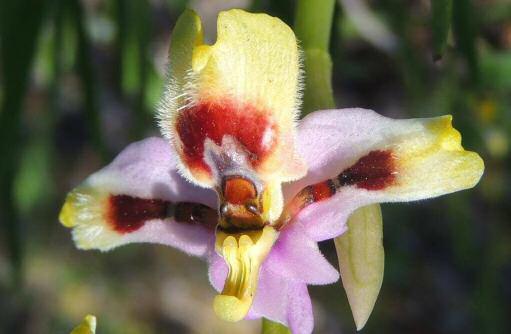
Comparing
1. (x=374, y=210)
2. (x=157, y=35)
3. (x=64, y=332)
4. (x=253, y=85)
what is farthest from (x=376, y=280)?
(x=157, y=35)

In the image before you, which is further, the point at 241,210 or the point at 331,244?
the point at 331,244

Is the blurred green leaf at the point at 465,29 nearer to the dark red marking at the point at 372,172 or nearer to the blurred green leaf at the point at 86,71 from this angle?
the dark red marking at the point at 372,172

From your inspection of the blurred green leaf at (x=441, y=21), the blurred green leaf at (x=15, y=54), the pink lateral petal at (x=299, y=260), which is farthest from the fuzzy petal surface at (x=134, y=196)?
the blurred green leaf at (x=15, y=54)

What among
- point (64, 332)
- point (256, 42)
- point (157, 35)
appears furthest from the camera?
point (157, 35)

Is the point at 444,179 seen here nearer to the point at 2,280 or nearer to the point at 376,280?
the point at 376,280

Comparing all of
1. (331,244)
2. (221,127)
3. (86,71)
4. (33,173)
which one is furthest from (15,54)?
(331,244)

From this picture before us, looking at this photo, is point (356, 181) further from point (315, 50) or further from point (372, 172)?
point (315, 50)
